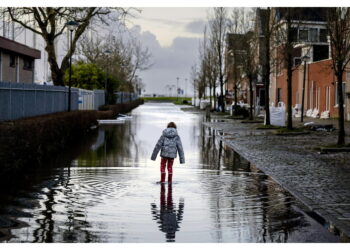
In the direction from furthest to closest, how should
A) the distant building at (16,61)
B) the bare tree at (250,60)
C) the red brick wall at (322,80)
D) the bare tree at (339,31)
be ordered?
the red brick wall at (322,80) → the bare tree at (250,60) → the distant building at (16,61) → the bare tree at (339,31)

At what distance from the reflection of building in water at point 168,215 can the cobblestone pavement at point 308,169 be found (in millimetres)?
1977

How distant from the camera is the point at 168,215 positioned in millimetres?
8859

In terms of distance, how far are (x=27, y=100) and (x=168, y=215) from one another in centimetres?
1321

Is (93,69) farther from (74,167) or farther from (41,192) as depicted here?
(41,192)

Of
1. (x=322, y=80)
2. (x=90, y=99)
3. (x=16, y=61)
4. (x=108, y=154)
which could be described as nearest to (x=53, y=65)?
(x=16, y=61)

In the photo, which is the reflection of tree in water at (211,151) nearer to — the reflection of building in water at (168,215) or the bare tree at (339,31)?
the bare tree at (339,31)

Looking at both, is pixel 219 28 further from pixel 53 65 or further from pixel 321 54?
pixel 53 65

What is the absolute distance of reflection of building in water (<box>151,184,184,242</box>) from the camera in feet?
25.6

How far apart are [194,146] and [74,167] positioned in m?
7.76

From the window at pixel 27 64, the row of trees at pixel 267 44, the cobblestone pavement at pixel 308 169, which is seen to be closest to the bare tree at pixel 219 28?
the row of trees at pixel 267 44

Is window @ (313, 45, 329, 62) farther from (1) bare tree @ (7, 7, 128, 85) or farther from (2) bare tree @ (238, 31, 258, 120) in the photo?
(1) bare tree @ (7, 7, 128, 85)

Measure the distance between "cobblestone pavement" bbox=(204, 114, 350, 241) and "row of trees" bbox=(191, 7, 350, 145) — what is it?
2.42m

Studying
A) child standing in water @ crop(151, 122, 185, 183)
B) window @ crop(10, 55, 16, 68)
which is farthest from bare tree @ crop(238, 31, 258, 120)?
child standing in water @ crop(151, 122, 185, 183)

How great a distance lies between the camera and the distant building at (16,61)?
32.5m
